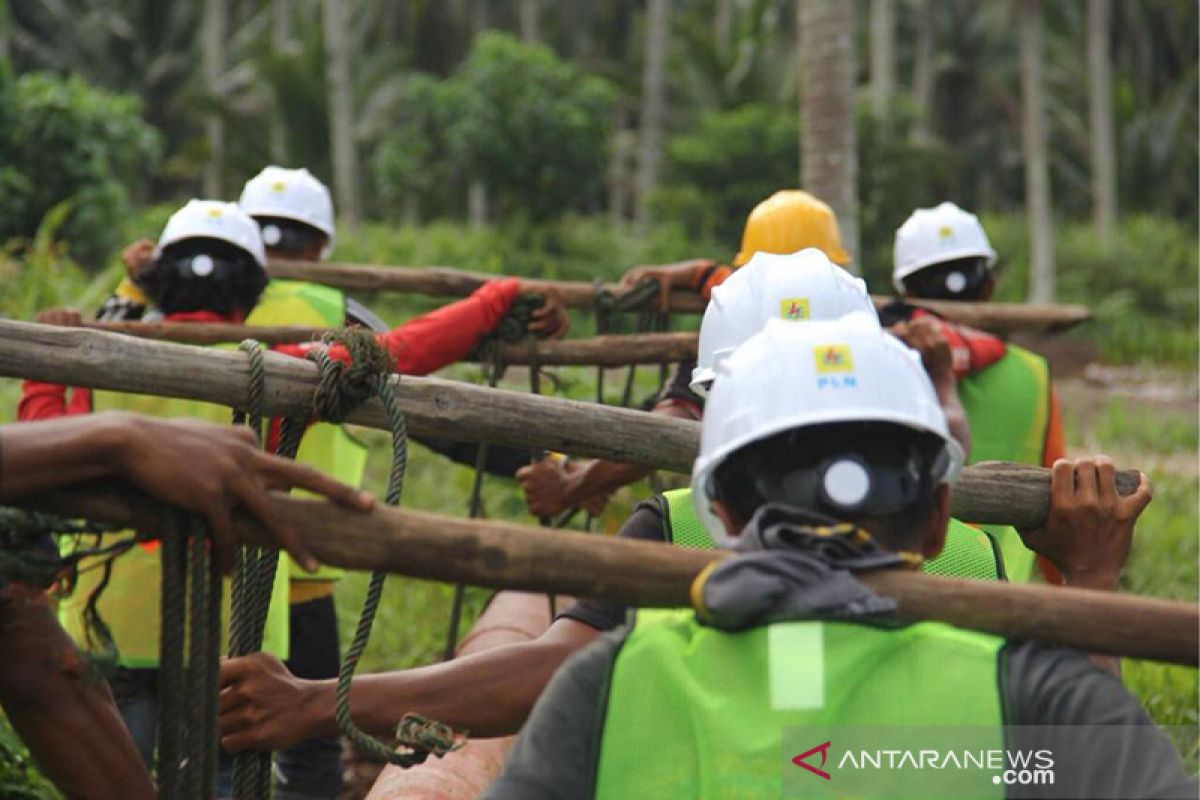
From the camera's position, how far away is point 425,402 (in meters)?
3.28

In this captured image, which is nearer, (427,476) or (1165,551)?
(1165,551)

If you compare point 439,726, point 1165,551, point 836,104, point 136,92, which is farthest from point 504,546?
point 136,92

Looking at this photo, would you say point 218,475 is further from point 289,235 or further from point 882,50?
point 882,50

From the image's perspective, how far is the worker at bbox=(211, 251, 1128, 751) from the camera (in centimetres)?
289

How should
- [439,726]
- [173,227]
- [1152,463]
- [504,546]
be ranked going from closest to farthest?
[504,546] < [439,726] < [173,227] < [1152,463]

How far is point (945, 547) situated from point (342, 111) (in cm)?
1835

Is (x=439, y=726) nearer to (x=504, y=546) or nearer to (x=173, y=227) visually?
(x=504, y=546)

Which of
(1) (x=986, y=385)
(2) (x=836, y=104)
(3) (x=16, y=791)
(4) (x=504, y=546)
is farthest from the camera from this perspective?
(2) (x=836, y=104)

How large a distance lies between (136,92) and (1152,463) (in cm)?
2472

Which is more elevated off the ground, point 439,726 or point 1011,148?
point 1011,148

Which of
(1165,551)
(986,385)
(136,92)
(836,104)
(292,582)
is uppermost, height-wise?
(136,92)

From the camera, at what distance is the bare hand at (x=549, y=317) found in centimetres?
516

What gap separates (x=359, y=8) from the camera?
32938 millimetres

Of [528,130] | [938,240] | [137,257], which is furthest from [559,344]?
[528,130]
